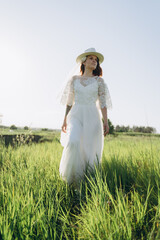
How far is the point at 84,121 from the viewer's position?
3084 millimetres

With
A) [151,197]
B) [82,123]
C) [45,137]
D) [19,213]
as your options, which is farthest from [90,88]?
[45,137]

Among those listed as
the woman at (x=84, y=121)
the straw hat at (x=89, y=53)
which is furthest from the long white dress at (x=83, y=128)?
the straw hat at (x=89, y=53)

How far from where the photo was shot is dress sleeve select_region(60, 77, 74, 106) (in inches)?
136

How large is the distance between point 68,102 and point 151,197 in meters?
2.08

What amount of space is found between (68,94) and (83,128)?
29.9 inches

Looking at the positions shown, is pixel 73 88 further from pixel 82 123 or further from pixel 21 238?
pixel 21 238

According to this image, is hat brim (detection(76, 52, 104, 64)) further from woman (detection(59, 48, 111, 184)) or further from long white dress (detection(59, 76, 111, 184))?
long white dress (detection(59, 76, 111, 184))

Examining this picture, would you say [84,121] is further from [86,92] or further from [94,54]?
[94,54]

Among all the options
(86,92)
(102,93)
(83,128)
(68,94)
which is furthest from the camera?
(68,94)

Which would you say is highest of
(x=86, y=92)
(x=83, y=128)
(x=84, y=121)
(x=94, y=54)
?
(x=94, y=54)

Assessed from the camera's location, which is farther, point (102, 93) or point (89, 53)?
point (89, 53)

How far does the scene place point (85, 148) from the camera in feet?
9.82

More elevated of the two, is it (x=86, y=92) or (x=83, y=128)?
(x=86, y=92)

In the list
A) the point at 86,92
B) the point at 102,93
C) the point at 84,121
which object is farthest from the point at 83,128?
the point at 102,93
